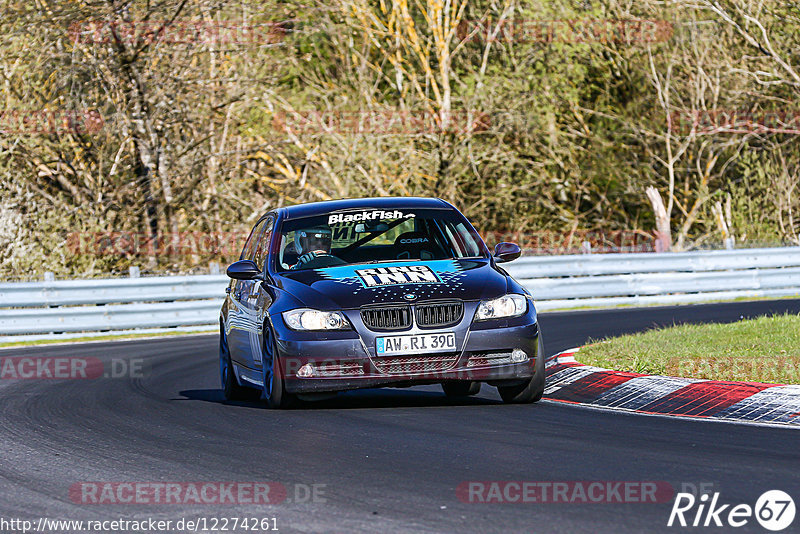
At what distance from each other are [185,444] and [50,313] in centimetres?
1274

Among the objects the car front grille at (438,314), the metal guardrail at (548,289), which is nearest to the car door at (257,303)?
the car front grille at (438,314)

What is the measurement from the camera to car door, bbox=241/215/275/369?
10.2 m

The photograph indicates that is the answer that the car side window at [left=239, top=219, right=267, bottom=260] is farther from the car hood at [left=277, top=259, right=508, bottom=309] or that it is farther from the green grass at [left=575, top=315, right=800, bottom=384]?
the green grass at [left=575, top=315, right=800, bottom=384]

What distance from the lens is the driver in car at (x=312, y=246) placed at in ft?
34.5

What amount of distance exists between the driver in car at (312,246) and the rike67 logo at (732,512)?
16.9 ft

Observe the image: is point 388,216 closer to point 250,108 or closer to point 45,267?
point 45,267

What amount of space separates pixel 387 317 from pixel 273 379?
3.43ft

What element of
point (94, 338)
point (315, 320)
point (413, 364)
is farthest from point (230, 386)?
point (94, 338)

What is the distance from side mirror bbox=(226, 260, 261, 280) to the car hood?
518mm
